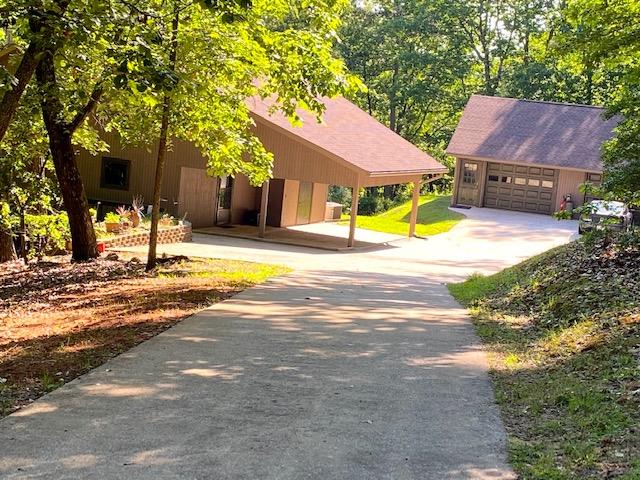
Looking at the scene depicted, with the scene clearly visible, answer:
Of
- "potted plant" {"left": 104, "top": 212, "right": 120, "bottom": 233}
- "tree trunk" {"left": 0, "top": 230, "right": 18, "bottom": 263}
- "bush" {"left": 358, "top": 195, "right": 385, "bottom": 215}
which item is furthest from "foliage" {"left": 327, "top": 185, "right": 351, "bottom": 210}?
"tree trunk" {"left": 0, "top": 230, "right": 18, "bottom": 263}

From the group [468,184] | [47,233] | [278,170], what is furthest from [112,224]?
[468,184]

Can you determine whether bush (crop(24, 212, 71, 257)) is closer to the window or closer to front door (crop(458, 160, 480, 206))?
the window

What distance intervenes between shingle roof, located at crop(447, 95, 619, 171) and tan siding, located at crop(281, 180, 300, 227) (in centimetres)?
1159

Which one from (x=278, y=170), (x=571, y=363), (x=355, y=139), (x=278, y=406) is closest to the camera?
(x=278, y=406)

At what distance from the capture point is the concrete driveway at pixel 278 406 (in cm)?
493

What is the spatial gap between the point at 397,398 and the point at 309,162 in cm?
2001

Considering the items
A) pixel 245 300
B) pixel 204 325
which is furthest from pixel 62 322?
pixel 245 300

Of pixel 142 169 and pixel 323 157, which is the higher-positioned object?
pixel 323 157

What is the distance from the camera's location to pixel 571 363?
7562mm

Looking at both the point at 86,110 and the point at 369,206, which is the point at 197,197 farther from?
the point at 369,206

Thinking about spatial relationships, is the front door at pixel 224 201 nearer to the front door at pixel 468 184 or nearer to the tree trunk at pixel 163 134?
the tree trunk at pixel 163 134

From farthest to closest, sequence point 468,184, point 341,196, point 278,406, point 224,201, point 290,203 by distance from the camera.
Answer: point 341,196 < point 468,184 < point 290,203 < point 224,201 < point 278,406

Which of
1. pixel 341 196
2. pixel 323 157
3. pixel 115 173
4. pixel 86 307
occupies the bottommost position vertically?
pixel 86 307

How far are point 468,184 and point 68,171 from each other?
Result: 94.5 ft
